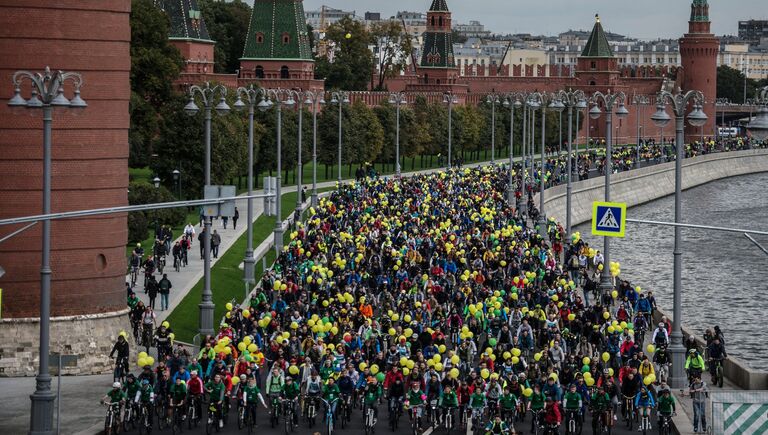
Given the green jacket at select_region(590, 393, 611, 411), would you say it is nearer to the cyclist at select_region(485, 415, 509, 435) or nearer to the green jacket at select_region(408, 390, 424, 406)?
the cyclist at select_region(485, 415, 509, 435)

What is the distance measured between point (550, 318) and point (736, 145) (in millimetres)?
116448

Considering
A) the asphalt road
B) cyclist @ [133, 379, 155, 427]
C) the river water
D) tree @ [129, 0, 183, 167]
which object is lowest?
the river water

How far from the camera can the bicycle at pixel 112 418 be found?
26.8 m

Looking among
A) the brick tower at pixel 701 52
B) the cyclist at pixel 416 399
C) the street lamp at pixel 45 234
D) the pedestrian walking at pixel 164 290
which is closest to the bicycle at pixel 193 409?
the street lamp at pixel 45 234

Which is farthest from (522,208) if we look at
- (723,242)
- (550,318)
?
(550,318)

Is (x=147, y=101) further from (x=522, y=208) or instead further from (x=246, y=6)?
(x=246, y=6)

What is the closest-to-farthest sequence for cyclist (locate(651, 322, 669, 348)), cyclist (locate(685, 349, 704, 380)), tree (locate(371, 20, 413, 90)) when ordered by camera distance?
cyclist (locate(685, 349, 704, 380)) → cyclist (locate(651, 322, 669, 348)) → tree (locate(371, 20, 413, 90))

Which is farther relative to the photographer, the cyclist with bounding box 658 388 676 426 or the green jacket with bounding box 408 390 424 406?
the green jacket with bounding box 408 390 424 406

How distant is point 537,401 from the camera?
87.4 feet

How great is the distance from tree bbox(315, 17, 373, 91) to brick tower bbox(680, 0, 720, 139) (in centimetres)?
3895

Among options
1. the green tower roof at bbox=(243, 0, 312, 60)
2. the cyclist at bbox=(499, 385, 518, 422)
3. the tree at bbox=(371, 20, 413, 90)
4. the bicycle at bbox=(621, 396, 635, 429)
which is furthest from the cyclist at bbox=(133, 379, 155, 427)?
the tree at bbox=(371, 20, 413, 90)

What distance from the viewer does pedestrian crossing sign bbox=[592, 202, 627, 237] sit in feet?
105

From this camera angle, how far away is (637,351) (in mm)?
30078

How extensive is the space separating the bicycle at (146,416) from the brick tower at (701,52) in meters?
145
